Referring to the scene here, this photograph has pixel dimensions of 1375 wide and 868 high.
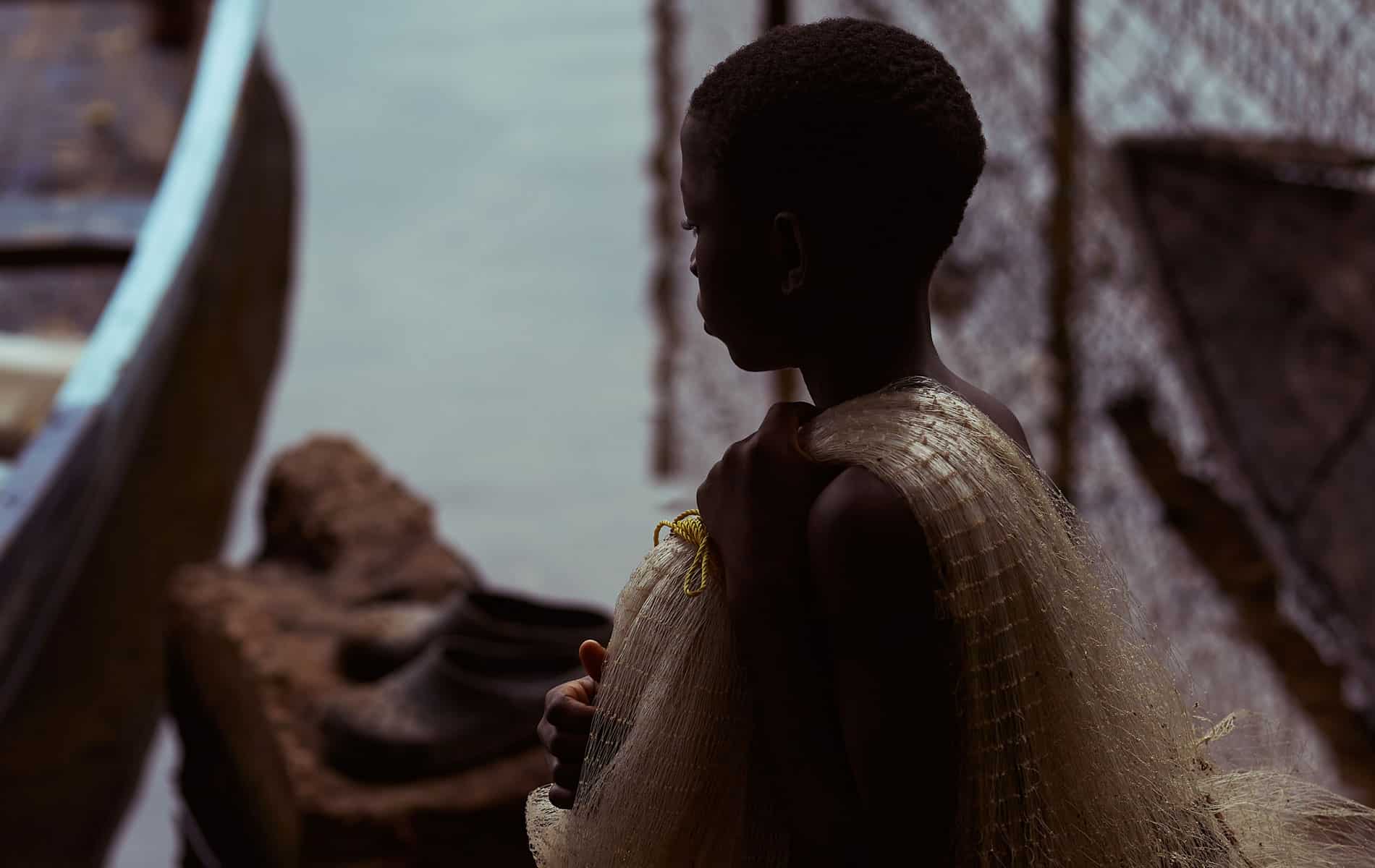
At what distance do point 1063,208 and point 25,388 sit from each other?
5.03 ft

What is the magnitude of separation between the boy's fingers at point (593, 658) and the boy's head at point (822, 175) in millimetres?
177

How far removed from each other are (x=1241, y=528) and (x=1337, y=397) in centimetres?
35

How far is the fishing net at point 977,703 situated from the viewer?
657 mm

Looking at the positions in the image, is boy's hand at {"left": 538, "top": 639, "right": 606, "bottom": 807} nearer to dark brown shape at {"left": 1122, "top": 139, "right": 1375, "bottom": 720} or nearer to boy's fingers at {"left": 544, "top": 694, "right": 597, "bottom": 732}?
boy's fingers at {"left": 544, "top": 694, "right": 597, "bottom": 732}

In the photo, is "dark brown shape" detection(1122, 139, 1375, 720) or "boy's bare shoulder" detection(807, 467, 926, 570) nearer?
"boy's bare shoulder" detection(807, 467, 926, 570)

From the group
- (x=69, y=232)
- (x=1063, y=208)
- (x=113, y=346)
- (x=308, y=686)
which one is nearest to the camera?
(x=308, y=686)

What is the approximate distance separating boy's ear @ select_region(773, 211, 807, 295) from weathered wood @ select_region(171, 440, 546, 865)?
0.93 meters

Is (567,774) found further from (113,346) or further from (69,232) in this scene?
(69,232)

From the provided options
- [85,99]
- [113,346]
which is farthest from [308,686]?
[85,99]

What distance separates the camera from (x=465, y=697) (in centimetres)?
146

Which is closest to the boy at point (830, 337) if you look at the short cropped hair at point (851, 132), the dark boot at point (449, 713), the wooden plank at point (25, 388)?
the short cropped hair at point (851, 132)

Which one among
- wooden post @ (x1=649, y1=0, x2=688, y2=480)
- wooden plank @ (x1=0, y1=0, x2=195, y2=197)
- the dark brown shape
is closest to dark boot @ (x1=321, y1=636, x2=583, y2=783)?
the dark brown shape

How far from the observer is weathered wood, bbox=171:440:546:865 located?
1470mm

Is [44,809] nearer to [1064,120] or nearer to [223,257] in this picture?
[223,257]
